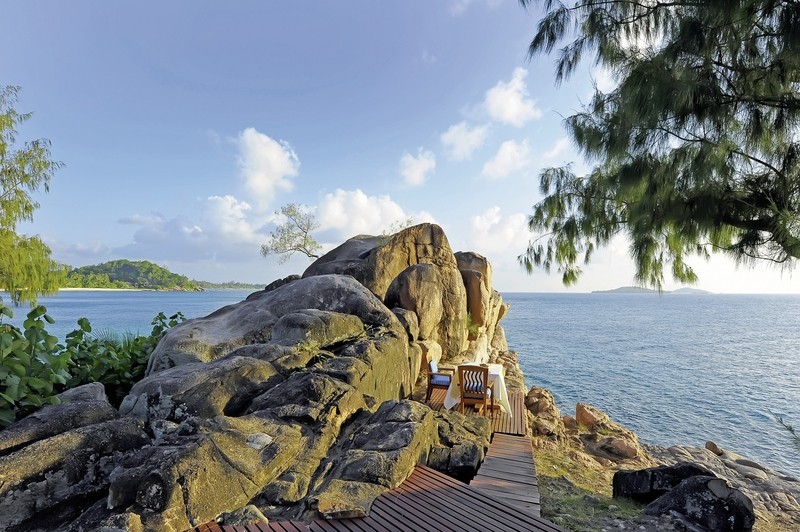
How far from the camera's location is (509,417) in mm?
8148

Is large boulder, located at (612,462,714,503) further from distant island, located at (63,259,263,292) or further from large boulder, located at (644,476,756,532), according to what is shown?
distant island, located at (63,259,263,292)

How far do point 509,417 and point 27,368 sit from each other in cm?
757

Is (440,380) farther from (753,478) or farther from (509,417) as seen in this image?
(753,478)

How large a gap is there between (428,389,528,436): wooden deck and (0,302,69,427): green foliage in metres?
6.31

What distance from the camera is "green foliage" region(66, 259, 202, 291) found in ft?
320

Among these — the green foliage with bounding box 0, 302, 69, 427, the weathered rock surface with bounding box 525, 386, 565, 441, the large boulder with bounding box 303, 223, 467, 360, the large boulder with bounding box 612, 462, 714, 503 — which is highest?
the large boulder with bounding box 303, 223, 467, 360

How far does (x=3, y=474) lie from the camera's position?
11.0ft

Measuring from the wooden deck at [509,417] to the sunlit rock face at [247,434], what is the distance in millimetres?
742

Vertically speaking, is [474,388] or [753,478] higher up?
[474,388]

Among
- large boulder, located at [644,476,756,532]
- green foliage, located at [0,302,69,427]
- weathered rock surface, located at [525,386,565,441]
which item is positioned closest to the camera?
green foliage, located at [0,302,69,427]

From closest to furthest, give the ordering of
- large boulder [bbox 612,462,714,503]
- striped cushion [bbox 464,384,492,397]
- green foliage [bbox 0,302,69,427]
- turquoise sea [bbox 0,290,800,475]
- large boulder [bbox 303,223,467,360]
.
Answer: green foliage [bbox 0,302,69,427], large boulder [bbox 612,462,714,503], striped cushion [bbox 464,384,492,397], large boulder [bbox 303,223,467,360], turquoise sea [bbox 0,290,800,475]

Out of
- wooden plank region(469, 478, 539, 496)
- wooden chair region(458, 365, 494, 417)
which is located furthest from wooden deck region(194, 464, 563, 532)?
wooden chair region(458, 365, 494, 417)

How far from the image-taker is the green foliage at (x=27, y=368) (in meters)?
4.03

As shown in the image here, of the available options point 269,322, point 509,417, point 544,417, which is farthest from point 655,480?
point 269,322
